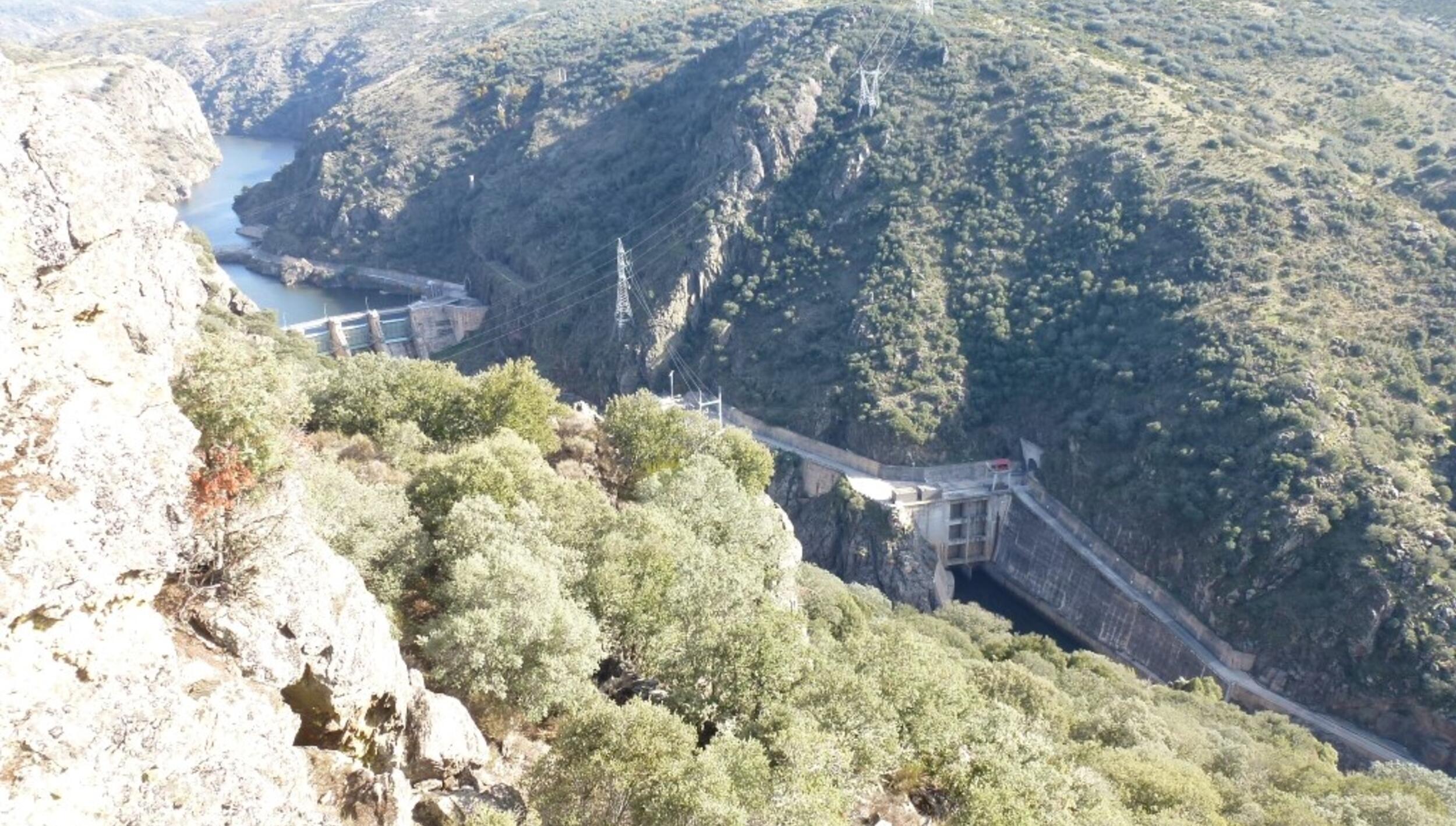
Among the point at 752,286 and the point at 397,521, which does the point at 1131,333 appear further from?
the point at 397,521

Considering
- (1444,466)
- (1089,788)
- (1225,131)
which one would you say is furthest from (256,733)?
(1225,131)

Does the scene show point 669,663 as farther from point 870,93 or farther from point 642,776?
point 870,93

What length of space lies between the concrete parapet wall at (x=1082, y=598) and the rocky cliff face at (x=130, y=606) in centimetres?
4900

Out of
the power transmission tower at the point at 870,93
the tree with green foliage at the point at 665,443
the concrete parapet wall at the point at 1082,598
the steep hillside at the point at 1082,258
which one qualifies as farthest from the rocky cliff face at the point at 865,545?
the power transmission tower at the point at 870,93

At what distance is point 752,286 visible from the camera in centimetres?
8000

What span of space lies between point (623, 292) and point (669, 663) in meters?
65.8

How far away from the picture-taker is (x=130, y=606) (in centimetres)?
1073

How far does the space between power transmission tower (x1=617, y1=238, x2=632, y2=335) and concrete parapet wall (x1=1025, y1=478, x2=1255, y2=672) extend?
1572 inches

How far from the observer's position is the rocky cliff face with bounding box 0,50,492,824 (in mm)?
9344

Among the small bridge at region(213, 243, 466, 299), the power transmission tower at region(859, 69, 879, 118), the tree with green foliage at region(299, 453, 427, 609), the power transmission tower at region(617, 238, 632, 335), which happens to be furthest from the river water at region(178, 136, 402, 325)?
the tree with green foliage at region(299, 453, 427, 609)

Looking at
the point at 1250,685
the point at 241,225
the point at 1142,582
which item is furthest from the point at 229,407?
the point at 241,225

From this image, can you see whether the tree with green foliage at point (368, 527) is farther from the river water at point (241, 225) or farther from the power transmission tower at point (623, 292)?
the river water at point (241, 225)

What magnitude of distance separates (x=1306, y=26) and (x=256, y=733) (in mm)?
107797

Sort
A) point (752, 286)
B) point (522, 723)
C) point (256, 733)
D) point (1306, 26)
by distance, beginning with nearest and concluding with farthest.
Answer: point (256, 733) → point (522, 723) → point (752, 286) → point (1306, 26)
